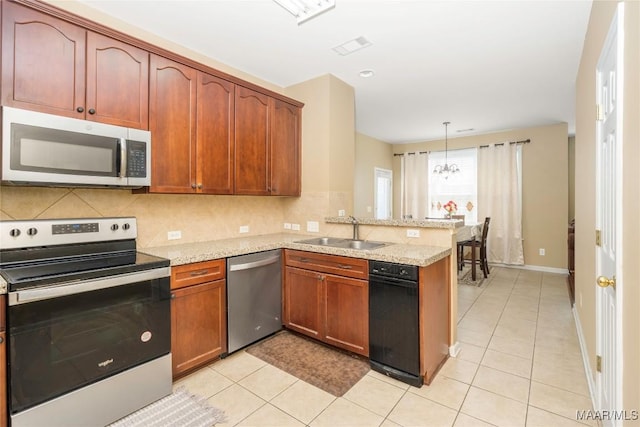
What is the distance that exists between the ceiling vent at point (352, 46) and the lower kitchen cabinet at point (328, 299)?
6.05 feet

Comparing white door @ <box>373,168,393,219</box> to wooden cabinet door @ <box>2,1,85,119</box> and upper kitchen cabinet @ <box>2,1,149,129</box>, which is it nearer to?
upper kitchen cabinet @ <box>2,1,149,129</box>

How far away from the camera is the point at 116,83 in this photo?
2117 millimetres

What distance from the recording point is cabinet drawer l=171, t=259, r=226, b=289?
216 centimetres

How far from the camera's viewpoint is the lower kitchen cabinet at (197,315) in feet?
7.12

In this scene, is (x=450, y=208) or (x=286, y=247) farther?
(x=450, y=208)

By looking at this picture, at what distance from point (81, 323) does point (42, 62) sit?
4.99 feet

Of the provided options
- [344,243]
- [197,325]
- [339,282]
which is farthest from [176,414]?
[344,243]

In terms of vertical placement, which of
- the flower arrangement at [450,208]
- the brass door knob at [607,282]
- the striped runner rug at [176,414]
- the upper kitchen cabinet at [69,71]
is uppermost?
the upper kitchen cabinet at [69,71]

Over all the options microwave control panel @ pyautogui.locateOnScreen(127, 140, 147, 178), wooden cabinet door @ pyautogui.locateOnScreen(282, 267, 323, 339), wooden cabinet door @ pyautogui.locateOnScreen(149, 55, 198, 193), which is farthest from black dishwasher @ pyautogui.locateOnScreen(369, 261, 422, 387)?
microwave control panel @ pyautogui.locateOnScreen(127, 140, 147, 178)

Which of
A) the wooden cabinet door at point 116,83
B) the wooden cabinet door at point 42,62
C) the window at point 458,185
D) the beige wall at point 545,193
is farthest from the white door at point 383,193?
the wooden cabinet door at point 42,62

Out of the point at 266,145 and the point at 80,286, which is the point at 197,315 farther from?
the point at 266,145

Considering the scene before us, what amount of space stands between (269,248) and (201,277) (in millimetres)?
660

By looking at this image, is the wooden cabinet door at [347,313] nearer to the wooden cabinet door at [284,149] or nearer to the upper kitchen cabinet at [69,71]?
the wooden cabinet door at [284,149]

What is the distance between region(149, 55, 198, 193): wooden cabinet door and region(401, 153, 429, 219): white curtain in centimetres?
527
